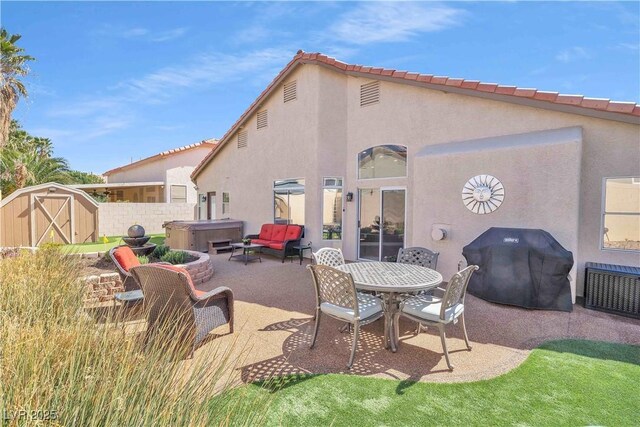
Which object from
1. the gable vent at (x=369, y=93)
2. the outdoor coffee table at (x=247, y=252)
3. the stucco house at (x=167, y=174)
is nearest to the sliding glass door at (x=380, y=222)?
the gable vent at (x=369, y=93)

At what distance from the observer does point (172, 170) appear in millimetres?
22859

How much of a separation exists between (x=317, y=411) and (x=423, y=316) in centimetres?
193

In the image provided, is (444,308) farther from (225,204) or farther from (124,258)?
(225,204)

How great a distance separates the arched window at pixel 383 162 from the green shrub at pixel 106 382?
9071 millimetres

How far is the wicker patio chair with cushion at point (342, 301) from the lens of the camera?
13.5ft

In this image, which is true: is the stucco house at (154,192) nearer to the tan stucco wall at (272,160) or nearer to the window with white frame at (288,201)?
the tan stucco wall at (272,160)

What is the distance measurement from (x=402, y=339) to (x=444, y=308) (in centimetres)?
124

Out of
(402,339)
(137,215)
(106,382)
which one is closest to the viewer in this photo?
(106,382)

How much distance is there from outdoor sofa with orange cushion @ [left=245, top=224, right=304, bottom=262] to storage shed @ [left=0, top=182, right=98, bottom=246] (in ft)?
32.1

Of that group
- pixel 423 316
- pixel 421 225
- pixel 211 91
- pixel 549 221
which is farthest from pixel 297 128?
pixel 423 316

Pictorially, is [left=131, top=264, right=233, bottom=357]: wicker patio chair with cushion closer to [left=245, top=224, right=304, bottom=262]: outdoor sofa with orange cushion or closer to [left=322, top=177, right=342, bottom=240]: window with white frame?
[left=245, top=224, right=304, bottom=262]: outdoor sofa with orange cushion

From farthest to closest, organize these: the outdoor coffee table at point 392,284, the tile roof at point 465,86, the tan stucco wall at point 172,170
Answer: the tan stucco wall at point 172,170
the tile roof at point 465,86
the outdoor coffee table at point 392,284

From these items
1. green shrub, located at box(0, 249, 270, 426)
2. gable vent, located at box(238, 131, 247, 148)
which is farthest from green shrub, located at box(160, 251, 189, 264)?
gable vent, located at box(238, 131, 247, 148)

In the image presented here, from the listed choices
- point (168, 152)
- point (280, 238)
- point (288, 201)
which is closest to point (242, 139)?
point (288, 201)
